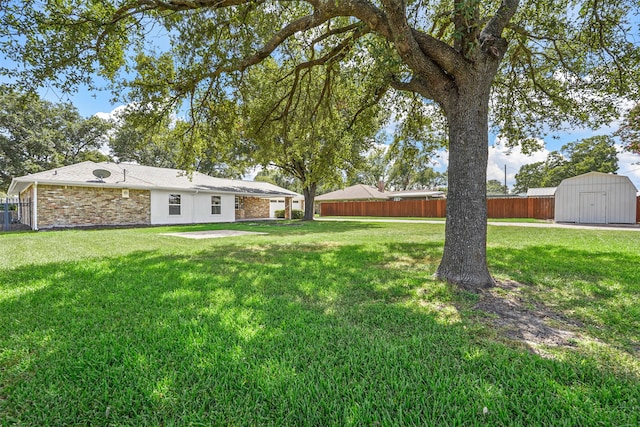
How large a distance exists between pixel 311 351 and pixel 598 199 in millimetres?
21959

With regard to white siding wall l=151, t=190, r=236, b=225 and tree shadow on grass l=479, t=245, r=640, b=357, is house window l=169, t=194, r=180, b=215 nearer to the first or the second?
white siding wall l=151, t=190, r=236, b=225

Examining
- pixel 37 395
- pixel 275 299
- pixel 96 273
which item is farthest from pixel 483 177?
pixel 96 273

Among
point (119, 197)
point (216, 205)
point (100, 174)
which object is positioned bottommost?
point (216, 205)

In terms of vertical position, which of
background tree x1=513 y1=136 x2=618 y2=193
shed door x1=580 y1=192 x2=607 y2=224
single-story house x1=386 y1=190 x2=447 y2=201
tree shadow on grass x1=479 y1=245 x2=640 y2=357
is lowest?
tree shadow on grass x1=479 y1=245 x2=640 y2=357

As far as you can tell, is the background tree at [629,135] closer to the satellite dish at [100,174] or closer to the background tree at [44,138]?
the satellite dish at [100,174]

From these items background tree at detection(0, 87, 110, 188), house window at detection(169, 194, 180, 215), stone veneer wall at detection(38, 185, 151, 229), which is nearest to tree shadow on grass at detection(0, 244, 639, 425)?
stone veneer wall at detection(38, 185, 151, 229)

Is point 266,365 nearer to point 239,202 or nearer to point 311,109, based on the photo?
point 311,109

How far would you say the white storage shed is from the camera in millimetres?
16203

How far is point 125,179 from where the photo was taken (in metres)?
15.5

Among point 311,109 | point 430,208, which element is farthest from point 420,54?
point 430,208

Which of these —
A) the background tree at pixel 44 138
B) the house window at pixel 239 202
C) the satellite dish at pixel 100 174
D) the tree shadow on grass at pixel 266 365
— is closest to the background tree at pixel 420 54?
the tree shadow on grass at pixel 266 365

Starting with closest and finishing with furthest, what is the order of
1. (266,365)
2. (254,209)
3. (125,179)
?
(266,365), (125,179), (254,209)

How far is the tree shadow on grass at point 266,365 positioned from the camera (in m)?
1.61

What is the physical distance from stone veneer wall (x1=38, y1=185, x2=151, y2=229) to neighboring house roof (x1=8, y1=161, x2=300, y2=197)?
565 mm
